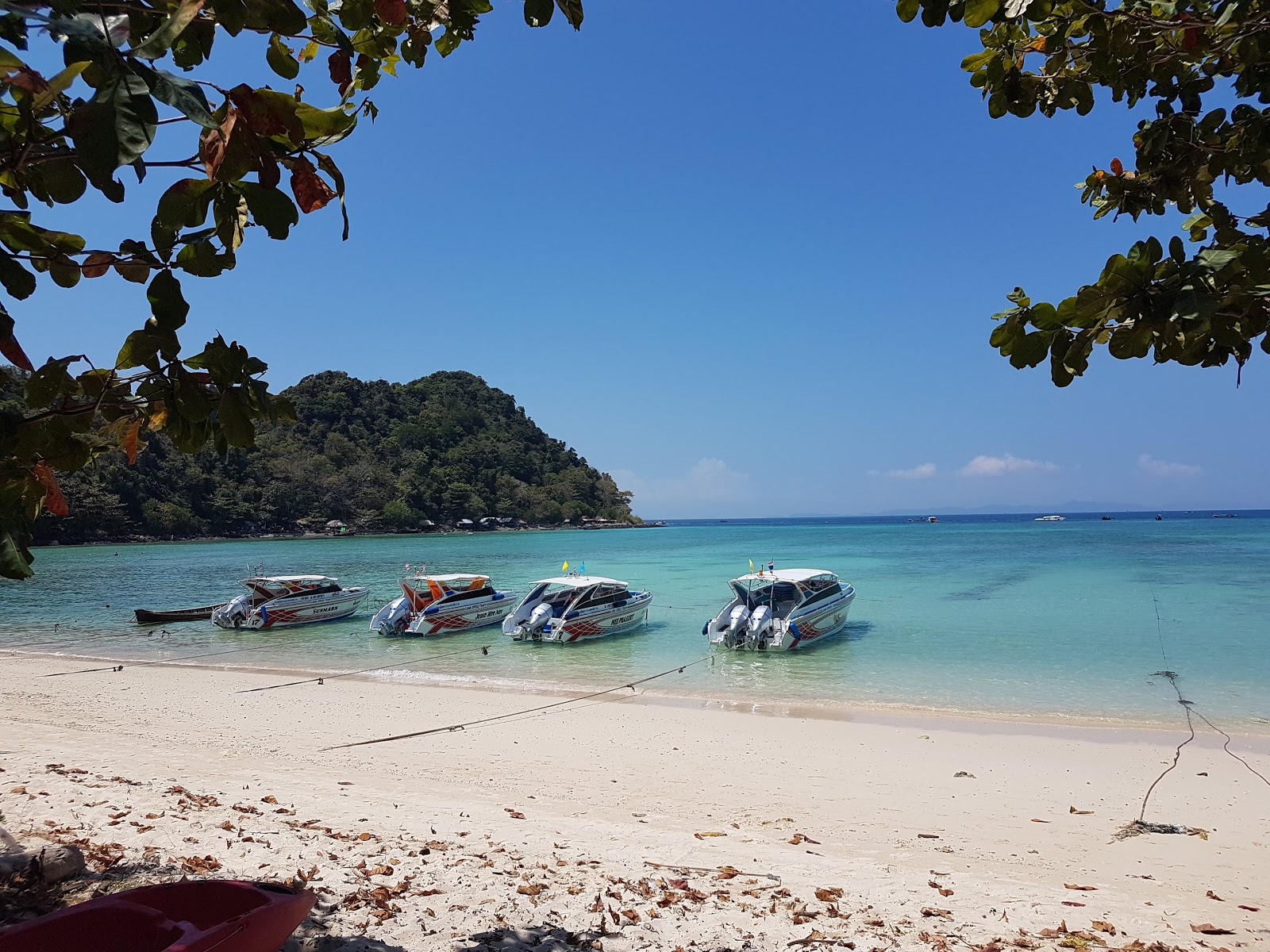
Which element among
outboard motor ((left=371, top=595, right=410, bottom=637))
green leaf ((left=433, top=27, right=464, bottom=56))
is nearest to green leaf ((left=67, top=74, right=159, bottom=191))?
green leaf ((left=433, top=27, right=464, bottom=56))

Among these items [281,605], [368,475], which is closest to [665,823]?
[281,605]

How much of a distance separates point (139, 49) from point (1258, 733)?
15.4m

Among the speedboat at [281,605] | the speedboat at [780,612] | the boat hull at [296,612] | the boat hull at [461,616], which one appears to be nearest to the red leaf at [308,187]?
the speedboat at [780,612]

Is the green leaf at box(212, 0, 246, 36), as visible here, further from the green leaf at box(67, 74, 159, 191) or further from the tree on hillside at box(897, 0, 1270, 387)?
the tree on hillside at box(897, 0, 1270, 387)

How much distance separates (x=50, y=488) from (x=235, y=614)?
25.0 meters

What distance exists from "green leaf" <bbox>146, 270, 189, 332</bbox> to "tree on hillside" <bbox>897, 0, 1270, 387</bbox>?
2.45 m

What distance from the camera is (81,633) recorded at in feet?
75.6

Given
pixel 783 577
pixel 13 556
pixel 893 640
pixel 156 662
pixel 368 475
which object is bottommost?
pixel 893 640

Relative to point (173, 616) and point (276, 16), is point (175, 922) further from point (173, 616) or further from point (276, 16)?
point (173, 616)

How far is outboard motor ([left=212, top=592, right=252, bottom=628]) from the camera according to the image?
79.2ft

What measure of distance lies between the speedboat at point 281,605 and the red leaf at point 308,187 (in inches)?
979

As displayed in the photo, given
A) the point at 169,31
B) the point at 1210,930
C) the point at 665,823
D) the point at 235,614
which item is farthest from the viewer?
the point at 235,614

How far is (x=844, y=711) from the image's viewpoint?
12984 millimetres

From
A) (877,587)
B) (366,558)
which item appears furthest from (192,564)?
(877,587)
